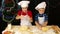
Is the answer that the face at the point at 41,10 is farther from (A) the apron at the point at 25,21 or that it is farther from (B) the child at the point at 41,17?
(A) the apron at the point at 25,21

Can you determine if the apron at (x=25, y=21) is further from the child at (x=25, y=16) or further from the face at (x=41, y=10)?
the face at (x=41, y=10)

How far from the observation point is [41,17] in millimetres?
1182

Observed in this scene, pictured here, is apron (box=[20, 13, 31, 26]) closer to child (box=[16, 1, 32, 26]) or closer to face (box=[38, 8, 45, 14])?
child (box=[16, 1, 32, 26])

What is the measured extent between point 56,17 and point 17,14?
0.98ft

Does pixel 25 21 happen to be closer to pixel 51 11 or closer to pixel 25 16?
pixel 25 16

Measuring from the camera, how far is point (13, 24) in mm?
1271

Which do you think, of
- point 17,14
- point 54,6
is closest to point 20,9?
point 17,14

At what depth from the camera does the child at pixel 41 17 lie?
116 centimetres

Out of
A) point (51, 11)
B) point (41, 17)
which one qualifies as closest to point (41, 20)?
point (41, 17)

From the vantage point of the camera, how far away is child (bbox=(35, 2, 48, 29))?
1.16 meters

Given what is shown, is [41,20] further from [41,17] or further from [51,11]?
[51,11]

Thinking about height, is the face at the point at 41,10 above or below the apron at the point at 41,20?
above

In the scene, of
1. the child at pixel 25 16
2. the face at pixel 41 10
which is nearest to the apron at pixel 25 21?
the child at pixel 25 16

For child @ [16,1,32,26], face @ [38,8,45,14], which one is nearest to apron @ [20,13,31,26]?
child @ [16,1,32,26]
